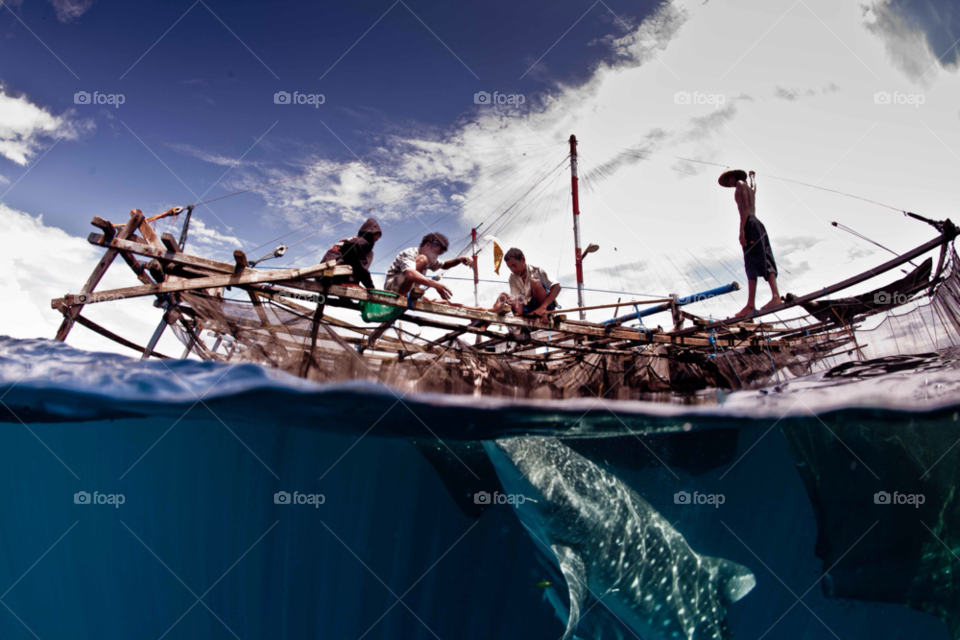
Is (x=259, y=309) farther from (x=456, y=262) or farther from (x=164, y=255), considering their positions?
(x=456, y=262)

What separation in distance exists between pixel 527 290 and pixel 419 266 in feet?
6.62

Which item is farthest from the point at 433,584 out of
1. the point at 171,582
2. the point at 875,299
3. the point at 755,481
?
the point at 875,299

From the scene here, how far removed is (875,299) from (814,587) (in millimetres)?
15005

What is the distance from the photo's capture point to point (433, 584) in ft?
38.2

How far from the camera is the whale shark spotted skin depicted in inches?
219

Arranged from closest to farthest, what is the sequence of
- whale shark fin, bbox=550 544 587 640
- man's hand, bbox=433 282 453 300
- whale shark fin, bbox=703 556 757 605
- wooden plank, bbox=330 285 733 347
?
whale shark fin, bbox=550 544 587 640
wooden plank, bbox=330 285 733 347
man's hand, bbox=433 282 453 300
whale shark fin, bbox=703 556 757 605

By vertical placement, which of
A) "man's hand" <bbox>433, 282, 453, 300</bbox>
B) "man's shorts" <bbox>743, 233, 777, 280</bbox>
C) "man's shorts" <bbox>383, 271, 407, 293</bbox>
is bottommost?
"man's hand" <bbox>433, 282, 453, 300</bbox>
